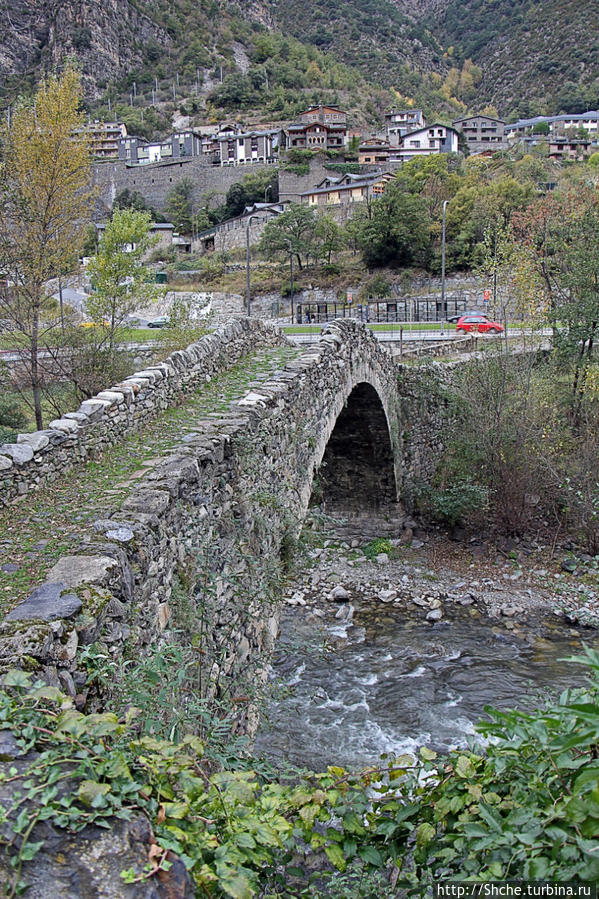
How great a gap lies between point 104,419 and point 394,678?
22.6 ft

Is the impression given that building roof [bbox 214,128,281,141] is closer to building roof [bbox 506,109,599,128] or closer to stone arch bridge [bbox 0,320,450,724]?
building roof [bbox 506,109,599,128]

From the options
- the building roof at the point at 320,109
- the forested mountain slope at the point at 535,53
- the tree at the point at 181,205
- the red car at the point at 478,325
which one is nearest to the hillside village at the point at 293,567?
the red car at the point at 478,325

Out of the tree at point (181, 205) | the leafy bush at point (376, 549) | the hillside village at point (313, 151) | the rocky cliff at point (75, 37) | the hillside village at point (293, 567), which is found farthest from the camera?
the rocky cliff at point (75, 37)

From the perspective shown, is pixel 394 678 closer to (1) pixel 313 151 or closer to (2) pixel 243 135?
(1) pixel 313 151

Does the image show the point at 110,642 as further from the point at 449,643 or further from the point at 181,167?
the point at 181,167

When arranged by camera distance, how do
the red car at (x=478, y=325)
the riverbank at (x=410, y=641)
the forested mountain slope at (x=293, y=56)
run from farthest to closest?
the forested mountain slope at (x=293, y=56)
the red car at (x=478, y=325)
the riverbank at (x=410, y=641)

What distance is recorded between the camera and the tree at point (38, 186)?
1294 cm

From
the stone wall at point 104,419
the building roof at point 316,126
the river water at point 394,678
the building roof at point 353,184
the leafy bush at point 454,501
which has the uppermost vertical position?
the building roof at point 316,126

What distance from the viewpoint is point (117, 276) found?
16688 mm

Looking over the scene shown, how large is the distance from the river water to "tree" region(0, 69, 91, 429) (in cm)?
655

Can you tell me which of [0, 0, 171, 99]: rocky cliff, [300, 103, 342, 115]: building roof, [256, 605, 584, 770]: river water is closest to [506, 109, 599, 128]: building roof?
[300, 103, 342, 115]: building roof

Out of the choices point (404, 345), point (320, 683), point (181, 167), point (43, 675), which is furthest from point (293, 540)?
point (181, 167)

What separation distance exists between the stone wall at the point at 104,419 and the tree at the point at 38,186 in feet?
15.8

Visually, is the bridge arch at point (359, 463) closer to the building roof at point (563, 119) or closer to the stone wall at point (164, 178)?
the stone wall at point (164, 178)
